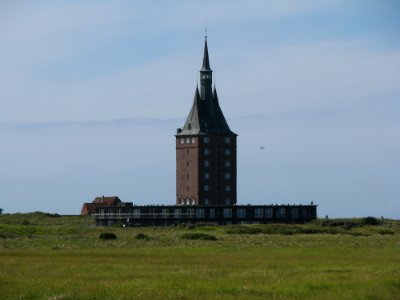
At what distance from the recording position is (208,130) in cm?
15538

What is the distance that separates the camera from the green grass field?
4131cm

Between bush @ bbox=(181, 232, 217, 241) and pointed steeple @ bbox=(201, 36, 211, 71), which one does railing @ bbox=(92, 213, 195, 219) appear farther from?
bush @ bbox=(181, 232, 217, 241)

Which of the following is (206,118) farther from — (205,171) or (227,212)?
(227,212)

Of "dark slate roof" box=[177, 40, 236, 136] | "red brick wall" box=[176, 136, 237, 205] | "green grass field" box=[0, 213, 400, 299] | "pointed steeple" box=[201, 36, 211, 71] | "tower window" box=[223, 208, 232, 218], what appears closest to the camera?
"green grass field" box=[0, 213, 400, 299]

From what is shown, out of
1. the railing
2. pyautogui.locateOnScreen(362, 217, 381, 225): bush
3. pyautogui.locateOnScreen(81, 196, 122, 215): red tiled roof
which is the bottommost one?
pyautogui.locateOnScreen(362, 217, 381, 225): bush

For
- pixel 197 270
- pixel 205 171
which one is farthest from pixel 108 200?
pixel 197 270

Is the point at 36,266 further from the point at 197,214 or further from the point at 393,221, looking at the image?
the point at 393,221

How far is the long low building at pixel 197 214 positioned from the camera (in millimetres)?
144750

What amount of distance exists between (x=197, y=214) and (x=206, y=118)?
1797 centimetres

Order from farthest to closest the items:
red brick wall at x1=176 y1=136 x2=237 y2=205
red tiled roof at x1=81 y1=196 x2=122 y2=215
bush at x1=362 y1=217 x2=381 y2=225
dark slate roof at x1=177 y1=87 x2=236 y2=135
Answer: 1. red tiled roof at x1=81 y1=196 x2=122 y2=215
2. dark slate roof at x1=177 y1=87 x2=236 y2=135
3. red brick wall at x1=176 y1=136 x2=237 y2=205
4. bush at x1=362 y1=217 x2=381 y2=225

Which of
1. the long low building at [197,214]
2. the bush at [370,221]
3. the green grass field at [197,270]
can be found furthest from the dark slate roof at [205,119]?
the green grass field at [197,270]

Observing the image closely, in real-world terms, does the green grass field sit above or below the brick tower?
below

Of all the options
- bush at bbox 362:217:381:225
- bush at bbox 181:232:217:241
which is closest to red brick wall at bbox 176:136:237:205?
bush at bbox 362:217:381:225

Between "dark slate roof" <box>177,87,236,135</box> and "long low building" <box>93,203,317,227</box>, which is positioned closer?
"long low building" <box>93,203,317,227</box>
